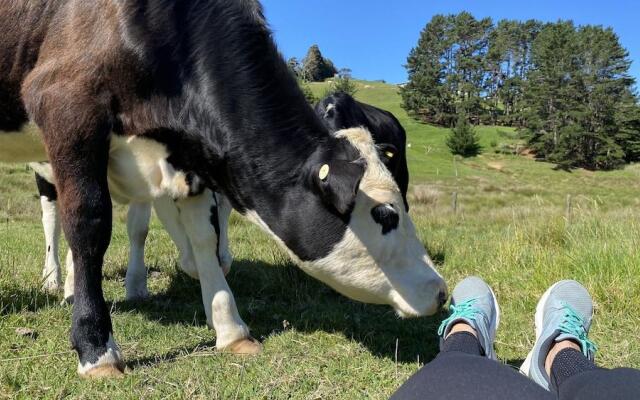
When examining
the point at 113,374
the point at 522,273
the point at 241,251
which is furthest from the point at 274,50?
the point at 241,251

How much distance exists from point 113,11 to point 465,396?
293 centimetres

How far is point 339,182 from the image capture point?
9.91ft

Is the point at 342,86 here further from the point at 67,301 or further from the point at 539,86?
the point at 67,301

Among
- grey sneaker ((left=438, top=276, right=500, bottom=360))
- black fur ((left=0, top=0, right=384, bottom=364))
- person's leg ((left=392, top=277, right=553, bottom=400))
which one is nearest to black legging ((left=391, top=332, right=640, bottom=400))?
person's leg ((left=392, top=277, right=553, bottom=400))

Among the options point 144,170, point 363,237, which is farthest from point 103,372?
point 363,237

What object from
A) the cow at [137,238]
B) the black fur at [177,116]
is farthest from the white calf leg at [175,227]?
the black fur at [177,116]

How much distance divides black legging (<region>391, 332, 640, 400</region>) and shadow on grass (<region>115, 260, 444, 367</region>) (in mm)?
1659

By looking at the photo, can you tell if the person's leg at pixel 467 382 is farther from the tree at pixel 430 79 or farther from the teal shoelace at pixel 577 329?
the tree at pixel 430 79

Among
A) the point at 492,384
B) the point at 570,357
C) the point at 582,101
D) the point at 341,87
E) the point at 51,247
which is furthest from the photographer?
the point at 582,101

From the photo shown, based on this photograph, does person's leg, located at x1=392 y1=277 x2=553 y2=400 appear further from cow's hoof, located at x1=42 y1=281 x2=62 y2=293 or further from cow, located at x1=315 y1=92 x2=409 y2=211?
cow's hoof, located at x1=42 y1=281 x2=62 y2=293

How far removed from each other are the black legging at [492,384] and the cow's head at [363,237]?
1275 millimetres

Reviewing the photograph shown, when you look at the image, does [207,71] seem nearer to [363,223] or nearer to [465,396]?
[363,223]

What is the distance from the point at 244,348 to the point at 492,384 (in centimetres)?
229

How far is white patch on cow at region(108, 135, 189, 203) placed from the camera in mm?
3418
